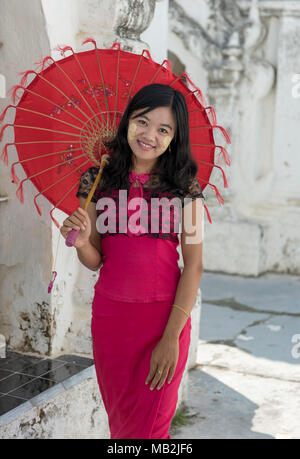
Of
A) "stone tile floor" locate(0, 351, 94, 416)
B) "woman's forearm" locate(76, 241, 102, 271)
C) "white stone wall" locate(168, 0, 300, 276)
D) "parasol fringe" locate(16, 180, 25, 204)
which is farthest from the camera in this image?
"white stone wall" locate(168, 0, 300, 276)

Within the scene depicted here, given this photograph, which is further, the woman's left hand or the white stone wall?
the white stone wall

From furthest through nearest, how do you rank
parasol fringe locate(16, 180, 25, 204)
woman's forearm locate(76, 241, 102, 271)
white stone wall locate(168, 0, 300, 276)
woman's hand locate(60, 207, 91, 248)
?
white stone wall locate(168, 0, 300, 276)
parasol fringe locate(16, 180, 25, 204)
woman's forearm locate(76, 241, 102, 271)
woman's hand locate(60, 207, 91, 248)

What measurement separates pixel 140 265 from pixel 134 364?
31cm

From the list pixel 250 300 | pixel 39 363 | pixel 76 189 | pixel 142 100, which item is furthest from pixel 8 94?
pixel 250 300

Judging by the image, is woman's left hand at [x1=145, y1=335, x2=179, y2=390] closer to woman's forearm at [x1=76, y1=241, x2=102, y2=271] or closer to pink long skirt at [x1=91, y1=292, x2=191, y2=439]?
pink long skirt at [x1=91, y1=292, x2=191, y2=439]

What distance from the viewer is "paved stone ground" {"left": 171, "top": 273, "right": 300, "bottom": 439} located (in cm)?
311

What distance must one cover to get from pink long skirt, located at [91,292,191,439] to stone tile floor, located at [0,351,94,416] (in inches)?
22.6

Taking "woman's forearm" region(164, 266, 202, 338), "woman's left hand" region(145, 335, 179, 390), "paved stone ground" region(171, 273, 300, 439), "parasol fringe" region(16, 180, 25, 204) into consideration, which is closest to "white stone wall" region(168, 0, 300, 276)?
"paved stone ground" region(171, 273, 300, 439)

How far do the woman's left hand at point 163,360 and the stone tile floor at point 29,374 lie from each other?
0.72m

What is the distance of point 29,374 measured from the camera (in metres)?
2.55

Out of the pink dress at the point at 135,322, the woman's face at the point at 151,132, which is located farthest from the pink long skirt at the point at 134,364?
the woman's face at the point at 151,132

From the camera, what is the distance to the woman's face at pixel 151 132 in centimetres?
182

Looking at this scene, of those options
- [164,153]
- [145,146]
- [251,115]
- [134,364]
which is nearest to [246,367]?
[134,364]

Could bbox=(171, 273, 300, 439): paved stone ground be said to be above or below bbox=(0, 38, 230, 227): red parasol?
below
